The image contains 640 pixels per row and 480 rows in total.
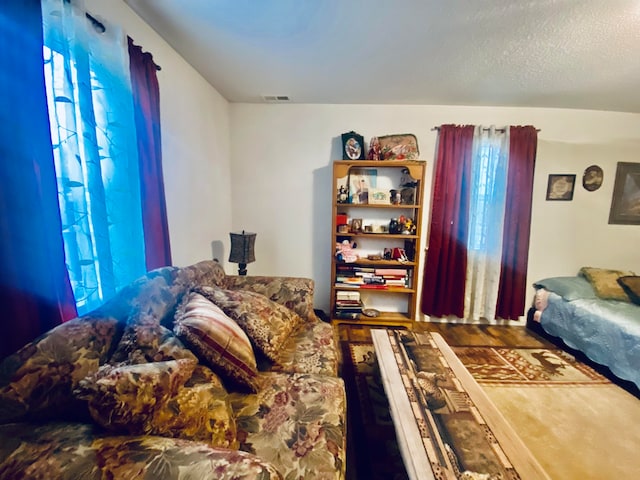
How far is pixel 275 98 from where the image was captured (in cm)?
278

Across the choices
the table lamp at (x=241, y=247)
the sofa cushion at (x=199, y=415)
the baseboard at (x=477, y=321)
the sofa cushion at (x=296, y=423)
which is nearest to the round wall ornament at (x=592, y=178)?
the baseboard at (x=477, y=321)

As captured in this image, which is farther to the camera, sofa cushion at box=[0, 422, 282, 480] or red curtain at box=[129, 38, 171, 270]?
red curtain at box=[129, 38, 171, 270]

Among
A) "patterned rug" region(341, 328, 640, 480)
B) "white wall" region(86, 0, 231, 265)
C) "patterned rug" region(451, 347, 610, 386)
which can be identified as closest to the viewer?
"patterned rug" region(341, 328, 640, 480)

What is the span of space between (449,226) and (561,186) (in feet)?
4.12

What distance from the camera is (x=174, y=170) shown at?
198cm

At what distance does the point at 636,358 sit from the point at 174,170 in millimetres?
3489

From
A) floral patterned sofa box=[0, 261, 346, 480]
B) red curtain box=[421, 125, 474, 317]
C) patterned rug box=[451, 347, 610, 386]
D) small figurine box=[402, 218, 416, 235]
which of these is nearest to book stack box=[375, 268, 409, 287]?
red curtain box=[421, 125, 474, 317]

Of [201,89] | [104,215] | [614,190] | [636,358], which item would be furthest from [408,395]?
[614,190]

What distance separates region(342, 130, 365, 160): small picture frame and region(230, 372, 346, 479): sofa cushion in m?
2.12

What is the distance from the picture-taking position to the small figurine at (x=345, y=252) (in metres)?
2.88

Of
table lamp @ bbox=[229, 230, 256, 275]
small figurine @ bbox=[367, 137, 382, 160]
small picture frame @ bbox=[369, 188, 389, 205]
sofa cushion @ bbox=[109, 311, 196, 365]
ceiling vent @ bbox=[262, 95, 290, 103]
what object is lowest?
sofa cushion @ bbox=[109, 311, 196, 365]

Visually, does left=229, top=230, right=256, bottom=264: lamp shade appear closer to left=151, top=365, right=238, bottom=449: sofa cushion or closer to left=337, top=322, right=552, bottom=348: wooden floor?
left=337, top=322, right=552, bottom=348: wooden floor

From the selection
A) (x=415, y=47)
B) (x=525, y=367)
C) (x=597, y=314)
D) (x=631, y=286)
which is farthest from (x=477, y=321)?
(x=415, y=47)

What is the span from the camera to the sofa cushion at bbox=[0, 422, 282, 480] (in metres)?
0.60
